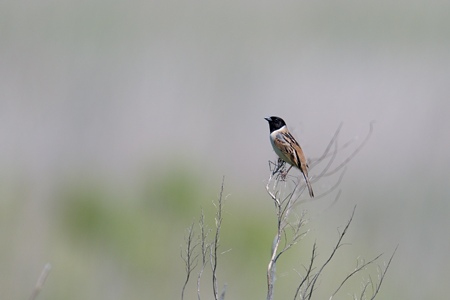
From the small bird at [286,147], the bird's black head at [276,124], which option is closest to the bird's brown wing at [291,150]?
the small bird at [286,147]

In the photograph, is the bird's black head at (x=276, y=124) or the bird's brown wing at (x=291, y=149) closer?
the bird's brown wing at (x=291, y=149)

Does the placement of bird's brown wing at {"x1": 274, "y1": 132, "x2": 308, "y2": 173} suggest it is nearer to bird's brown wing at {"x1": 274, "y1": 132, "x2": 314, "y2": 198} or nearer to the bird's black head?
bird's brown wing at {"x1": 274, "y1": 132, "x2": 314, "y2": 198}

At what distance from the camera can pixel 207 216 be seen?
1150cm

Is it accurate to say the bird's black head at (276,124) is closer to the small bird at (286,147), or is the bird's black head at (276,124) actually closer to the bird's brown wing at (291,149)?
the small bird at (286,147)

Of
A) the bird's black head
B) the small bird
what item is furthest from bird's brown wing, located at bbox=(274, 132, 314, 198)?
the bird's black head

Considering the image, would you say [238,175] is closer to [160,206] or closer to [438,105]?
[160,206]

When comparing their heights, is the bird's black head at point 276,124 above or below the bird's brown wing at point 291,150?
above

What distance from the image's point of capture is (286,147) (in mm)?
5996

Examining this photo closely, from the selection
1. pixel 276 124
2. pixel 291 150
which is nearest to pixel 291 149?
pixel 291 150

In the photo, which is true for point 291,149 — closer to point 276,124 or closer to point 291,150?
point 291,150

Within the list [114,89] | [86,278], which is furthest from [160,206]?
[114,89]

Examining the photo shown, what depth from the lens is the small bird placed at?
5720mm

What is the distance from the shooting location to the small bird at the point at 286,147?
5720mm

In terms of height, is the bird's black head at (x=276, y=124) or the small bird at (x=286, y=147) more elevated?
the bird's black head at (x=276, y=124)
